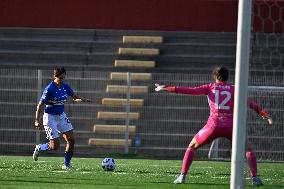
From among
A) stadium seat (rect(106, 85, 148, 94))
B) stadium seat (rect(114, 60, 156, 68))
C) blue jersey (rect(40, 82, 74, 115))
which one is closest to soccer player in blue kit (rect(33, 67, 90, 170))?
blue jersey (rect(40, 82, 74, 115))

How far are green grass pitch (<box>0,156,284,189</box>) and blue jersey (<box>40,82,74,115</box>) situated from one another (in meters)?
1.03

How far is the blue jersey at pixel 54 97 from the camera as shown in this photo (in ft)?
59.6

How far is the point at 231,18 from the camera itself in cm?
3036

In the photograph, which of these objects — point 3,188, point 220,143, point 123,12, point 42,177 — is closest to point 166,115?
point 220,143

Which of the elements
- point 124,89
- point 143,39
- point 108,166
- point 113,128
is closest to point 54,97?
point 108,166

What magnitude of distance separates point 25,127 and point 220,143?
17.0 ft

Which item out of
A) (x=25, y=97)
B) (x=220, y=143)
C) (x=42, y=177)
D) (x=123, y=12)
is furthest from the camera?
(x=123, y=12)

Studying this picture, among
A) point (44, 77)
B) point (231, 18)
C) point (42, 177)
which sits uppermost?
point (231, 18)

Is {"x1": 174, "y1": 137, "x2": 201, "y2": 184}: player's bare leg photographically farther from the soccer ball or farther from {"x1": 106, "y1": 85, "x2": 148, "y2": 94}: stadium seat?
{"x1": 106, "y1": 85, "x2": 148, "y2": 94}: stadium seat

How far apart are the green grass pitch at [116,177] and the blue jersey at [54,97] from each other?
1.03 m

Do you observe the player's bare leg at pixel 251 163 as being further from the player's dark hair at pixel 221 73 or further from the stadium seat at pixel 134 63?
the stadium seat at pixel 134 63

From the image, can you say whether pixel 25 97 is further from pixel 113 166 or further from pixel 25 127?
pixel 113 166

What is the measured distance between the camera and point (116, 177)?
15742 millimetres

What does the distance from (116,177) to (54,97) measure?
9.83ft
